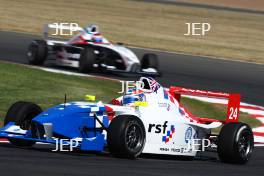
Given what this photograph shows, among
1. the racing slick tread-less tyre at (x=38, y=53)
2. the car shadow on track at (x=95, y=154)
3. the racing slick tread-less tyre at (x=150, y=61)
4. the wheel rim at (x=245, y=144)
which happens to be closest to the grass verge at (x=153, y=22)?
the racing slick tread-less tyre at (x=150, y=61)

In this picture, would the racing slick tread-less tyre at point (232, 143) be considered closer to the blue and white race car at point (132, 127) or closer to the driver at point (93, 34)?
the blue and white race car at point (132, 127)

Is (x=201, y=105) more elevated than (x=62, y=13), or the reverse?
(x=62, y=13)

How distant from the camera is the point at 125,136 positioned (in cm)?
1223


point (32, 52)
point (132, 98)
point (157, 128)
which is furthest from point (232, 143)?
point (32, 52)

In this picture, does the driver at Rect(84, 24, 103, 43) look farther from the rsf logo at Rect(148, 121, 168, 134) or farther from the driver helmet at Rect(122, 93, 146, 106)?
the rsf logo at Rect(148, 121, 168, 134)

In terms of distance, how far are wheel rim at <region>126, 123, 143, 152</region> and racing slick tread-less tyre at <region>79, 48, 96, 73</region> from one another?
11774mm

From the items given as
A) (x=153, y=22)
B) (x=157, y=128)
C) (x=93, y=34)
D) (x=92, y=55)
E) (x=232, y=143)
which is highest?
(x=153, y=22)

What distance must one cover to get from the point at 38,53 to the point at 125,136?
13.3 meters

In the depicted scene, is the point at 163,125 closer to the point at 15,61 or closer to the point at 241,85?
the point at 241,85

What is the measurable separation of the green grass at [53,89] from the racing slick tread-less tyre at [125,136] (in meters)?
5.77

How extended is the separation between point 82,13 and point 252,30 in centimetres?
742

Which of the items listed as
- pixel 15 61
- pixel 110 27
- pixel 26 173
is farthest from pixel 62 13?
pixel 26 173

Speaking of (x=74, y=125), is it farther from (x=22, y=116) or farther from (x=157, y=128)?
(x=157, y=128)

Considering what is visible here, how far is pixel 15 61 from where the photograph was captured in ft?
85.7
